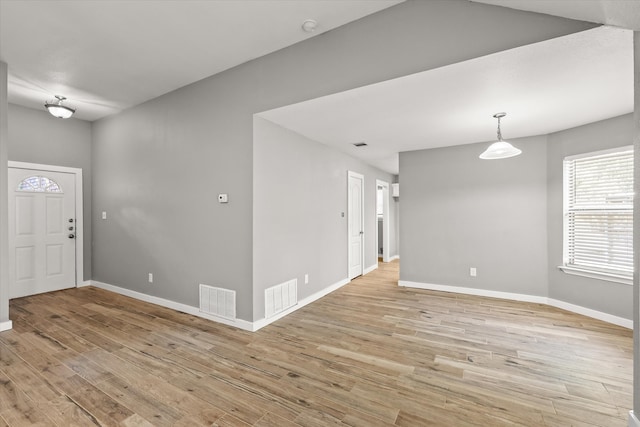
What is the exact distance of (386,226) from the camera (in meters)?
7.85

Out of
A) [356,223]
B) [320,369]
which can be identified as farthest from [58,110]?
[356,223]

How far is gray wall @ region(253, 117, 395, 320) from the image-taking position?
337 cm

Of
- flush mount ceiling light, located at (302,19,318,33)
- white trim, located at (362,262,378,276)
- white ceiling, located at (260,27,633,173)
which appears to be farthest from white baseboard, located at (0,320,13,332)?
white trim, located at (362,262,378,276)

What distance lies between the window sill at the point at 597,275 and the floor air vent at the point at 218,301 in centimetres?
443

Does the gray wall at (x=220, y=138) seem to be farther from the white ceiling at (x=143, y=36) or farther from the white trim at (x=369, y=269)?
the white trim at (x=369, y=269)

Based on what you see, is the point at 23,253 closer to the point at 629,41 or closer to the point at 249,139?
the point at 249,139

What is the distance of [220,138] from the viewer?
3535 millimetres

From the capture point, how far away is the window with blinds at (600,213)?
3.40m

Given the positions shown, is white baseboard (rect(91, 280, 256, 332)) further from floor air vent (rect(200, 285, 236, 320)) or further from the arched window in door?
the arched window in door

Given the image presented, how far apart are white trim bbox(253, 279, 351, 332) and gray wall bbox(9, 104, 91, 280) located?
13.1 feet

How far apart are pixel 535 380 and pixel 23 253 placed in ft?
22.4

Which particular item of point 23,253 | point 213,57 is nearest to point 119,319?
point 23,253

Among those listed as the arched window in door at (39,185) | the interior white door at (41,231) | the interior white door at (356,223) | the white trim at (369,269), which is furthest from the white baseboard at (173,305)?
the white trim at (369,269)

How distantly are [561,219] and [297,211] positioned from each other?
145 inches
